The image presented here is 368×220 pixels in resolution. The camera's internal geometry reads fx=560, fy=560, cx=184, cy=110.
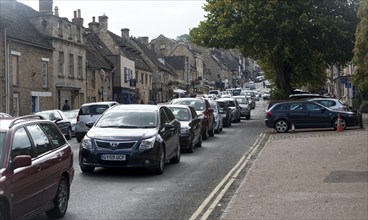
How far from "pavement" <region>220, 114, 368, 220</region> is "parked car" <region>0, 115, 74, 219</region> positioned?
253 cm

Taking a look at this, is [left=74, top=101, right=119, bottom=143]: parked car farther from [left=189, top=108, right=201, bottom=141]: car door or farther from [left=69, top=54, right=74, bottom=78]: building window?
[left=69, top=54, right=74, bottom=78]: building window

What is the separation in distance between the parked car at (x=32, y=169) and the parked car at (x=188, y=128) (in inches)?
363

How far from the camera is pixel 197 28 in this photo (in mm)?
38719

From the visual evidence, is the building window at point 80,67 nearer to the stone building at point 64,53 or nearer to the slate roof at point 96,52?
the stone building at point 64,53

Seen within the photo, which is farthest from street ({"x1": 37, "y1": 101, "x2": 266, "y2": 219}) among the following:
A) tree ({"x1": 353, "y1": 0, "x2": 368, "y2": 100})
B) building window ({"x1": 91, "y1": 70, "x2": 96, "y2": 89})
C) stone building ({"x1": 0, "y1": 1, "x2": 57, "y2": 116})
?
building window ({"x1": 91, "y1": 70, "x2": 96, "y2": 89})

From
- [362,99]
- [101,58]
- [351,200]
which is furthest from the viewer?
[101,58]

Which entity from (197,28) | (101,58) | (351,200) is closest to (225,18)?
(197,28)

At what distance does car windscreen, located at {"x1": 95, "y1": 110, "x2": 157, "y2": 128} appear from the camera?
13506mm

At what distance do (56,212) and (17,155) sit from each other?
5.31 ft

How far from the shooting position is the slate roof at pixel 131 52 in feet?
218

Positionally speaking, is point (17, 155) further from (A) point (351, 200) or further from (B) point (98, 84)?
(B) point (98, 84)

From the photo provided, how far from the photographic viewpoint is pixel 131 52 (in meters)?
73.6

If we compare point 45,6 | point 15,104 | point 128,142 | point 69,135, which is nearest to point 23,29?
point 15,104

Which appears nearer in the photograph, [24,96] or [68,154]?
[68,154]
